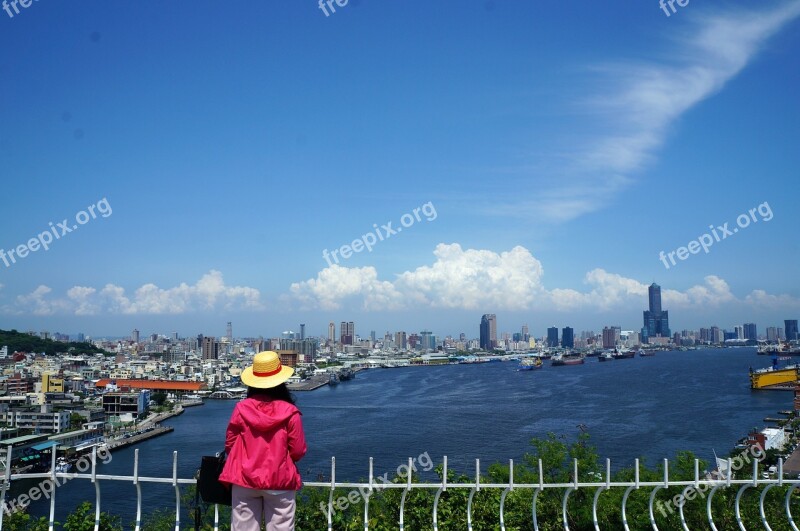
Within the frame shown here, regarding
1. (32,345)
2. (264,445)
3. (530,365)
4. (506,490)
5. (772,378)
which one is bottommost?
(530,365)

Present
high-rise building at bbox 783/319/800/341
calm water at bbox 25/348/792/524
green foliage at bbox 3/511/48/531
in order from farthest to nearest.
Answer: high-rise building at bbox 783/319/800/341 → calm water at bbox 25/348/792/524 → green foliage at bbox 3/511/48/531

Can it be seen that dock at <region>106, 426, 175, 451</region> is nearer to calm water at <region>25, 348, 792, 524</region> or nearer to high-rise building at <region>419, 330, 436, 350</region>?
calm water at <region>25, 348, 792, 524</region>

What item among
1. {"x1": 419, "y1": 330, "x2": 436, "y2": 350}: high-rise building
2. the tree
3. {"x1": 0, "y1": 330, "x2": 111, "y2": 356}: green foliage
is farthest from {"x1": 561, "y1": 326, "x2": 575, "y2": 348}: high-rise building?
the tree

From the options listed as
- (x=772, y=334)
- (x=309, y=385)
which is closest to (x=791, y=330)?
(x=772, y=334)

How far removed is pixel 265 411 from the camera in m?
1.04

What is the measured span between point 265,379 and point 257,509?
0.23m

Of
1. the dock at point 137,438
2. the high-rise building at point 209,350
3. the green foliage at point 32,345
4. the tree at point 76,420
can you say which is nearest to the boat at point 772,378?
the dock at point 137,438

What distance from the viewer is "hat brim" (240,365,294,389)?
3.43ft

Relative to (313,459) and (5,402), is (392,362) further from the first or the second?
(313,459)

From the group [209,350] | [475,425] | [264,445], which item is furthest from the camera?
[209,350]

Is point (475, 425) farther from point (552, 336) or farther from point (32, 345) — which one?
point (552, 336)

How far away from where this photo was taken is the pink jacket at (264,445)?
3.31ft

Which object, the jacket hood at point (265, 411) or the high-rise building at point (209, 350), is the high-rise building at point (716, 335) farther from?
the jacket hood at point (265, 411)

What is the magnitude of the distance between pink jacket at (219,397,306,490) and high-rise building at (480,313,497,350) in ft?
236
